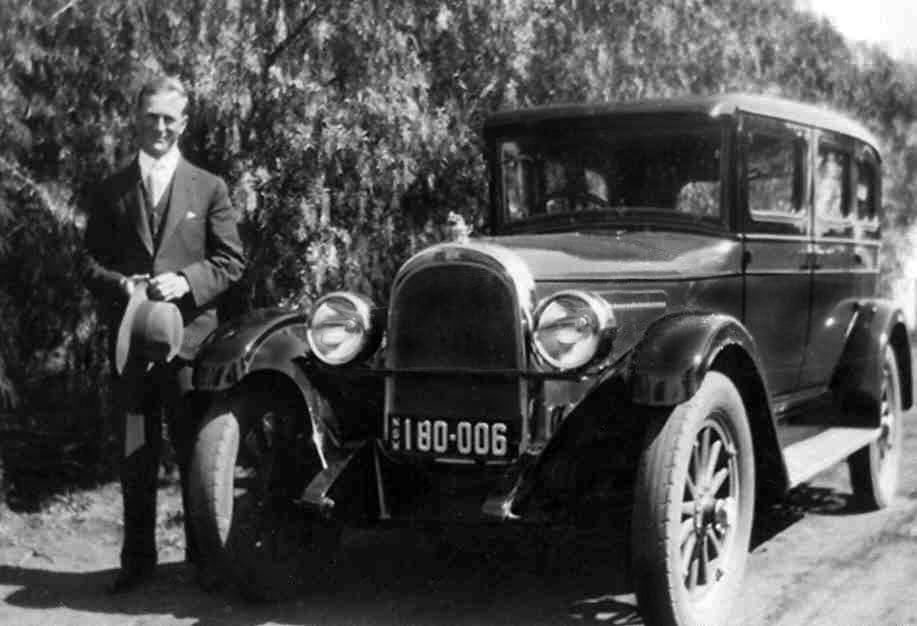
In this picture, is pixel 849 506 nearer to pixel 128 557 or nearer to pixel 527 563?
pixel 527 563

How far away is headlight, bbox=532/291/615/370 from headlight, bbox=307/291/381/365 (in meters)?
0.66

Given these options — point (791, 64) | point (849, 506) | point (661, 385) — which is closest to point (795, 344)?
point (849, 506)

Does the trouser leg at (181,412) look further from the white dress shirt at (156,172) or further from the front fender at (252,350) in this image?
the white dress shirt at (156,172)

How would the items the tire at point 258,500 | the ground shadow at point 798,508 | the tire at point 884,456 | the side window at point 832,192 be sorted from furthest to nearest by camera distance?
1. the tire at point 884,456
2. the side window at point 832,192
3. the ground shadow at point 798,508
4. the tire at point 258,500

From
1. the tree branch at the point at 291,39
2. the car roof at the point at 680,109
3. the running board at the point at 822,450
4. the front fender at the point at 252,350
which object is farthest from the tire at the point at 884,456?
the tree branch at the point at 291,39

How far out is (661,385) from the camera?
13.2 feet

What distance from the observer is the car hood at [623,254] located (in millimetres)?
4574

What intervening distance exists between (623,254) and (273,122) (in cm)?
199

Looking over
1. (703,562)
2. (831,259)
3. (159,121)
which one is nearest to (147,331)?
(159,121)

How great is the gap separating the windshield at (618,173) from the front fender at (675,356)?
1045 millimetres

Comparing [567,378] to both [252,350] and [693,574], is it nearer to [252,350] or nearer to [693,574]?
[693,574]

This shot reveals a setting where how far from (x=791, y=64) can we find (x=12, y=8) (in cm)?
797

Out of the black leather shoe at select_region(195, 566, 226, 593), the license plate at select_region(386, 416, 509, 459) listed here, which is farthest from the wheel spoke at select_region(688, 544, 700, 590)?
the black leather shoe at select_region(195, 566, 226, 593)

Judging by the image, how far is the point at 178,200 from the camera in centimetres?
489
